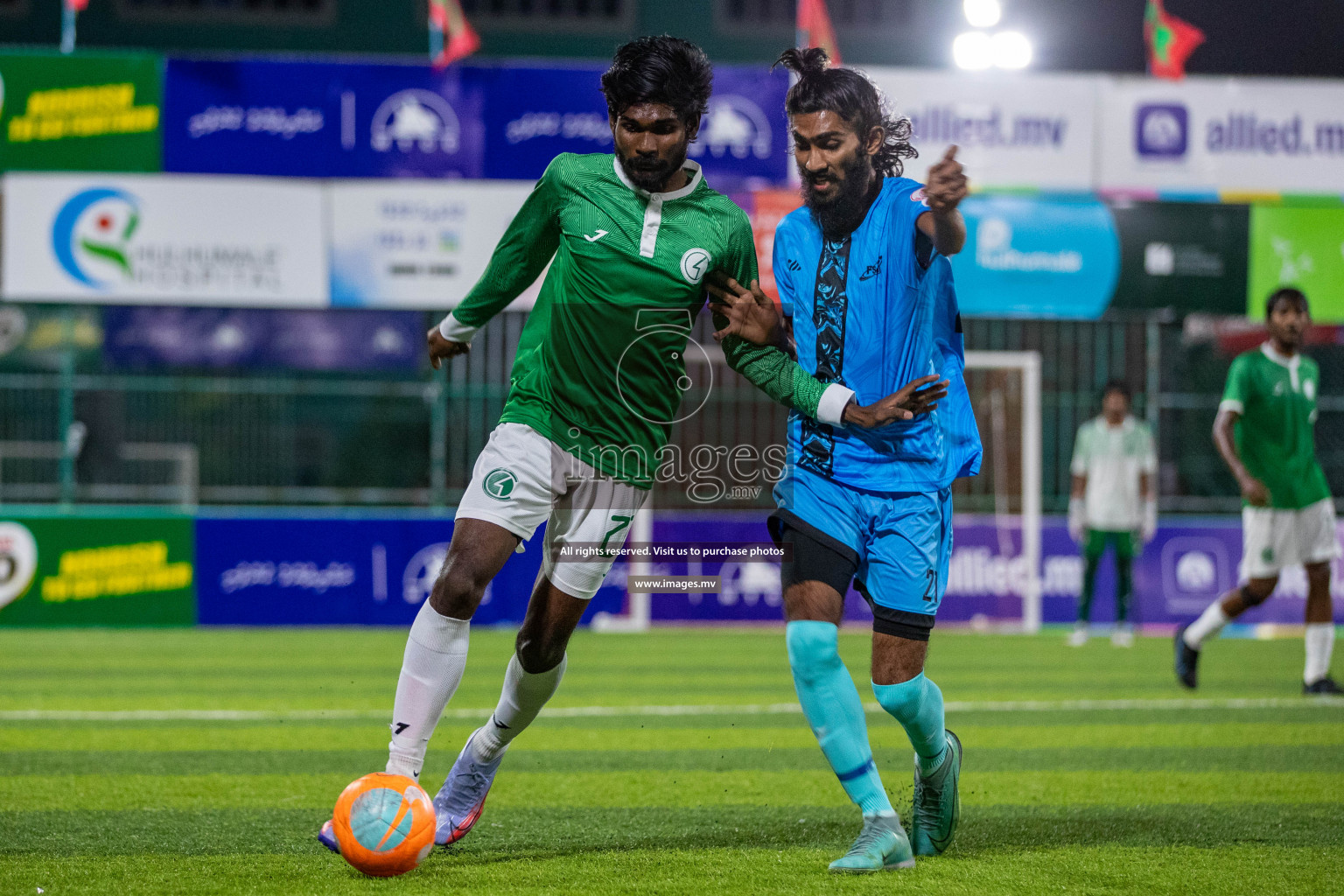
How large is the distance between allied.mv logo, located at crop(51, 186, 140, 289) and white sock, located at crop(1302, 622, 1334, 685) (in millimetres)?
10836

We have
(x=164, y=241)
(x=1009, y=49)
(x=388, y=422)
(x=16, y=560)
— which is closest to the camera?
(x=16, y=560)

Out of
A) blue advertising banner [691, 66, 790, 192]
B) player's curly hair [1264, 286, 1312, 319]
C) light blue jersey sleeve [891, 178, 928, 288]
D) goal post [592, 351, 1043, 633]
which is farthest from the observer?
goal post [592, 351, 1043, 633]

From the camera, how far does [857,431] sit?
427 cm

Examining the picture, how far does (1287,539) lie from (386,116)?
9.22 meters

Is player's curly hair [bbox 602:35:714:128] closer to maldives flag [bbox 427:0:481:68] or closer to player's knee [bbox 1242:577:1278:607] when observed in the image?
player's knee [bbox 1242:577:1278:607]

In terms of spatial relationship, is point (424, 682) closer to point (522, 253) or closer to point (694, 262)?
point (522, 253)

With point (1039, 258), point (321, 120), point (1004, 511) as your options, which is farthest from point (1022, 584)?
point (321, 120)

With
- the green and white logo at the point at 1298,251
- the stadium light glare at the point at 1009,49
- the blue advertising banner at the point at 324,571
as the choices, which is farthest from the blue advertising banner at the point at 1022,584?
the stadium light glare at the point at 1009,49

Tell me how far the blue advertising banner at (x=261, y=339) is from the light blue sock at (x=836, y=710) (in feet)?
59.6

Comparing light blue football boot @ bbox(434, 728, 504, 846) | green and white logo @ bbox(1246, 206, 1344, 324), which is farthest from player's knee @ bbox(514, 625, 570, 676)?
green and white logo @ bbox(1246, 206, 1344, 324)

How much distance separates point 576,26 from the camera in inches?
1072

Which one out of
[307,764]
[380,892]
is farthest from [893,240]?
[307,764]

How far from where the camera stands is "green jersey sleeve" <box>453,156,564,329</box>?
4.44 meters

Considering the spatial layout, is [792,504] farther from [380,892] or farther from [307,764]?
[307,764]
